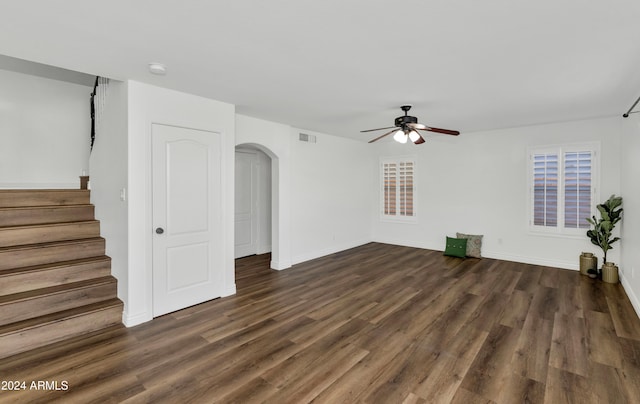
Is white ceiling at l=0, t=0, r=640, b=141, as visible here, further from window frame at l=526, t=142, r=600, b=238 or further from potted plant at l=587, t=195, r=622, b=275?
potted plant at l=587, t=195, r=622, b=275

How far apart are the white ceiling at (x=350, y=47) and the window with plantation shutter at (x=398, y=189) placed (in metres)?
3.39

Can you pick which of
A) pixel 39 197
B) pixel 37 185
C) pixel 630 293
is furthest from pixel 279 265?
pixel 630 293

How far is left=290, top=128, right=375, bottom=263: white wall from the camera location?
586cm

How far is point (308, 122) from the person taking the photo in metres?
5.24

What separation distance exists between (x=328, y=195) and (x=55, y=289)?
15.0ft

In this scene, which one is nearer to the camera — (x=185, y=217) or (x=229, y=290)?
(x=185, y=217)

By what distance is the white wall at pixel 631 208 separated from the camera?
3695 millimetres

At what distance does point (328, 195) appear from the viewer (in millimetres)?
6547

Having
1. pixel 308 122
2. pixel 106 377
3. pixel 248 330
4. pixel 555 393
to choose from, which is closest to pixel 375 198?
pixel 308 122

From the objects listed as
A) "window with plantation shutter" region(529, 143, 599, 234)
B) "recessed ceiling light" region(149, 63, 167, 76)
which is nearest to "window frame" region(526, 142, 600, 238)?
"window with plantation shutter" region(529, 143, 599, 234)

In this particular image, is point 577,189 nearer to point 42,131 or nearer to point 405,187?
point 405,187

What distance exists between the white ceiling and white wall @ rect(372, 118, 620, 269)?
1.47 m

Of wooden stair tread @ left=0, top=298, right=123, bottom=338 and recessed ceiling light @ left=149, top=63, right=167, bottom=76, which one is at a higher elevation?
recessed ceiling light @ left=149, top=63, right=167, bottom=76

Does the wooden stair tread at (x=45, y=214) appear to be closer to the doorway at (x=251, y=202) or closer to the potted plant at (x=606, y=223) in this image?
the doorway at (x=251, y=202)
